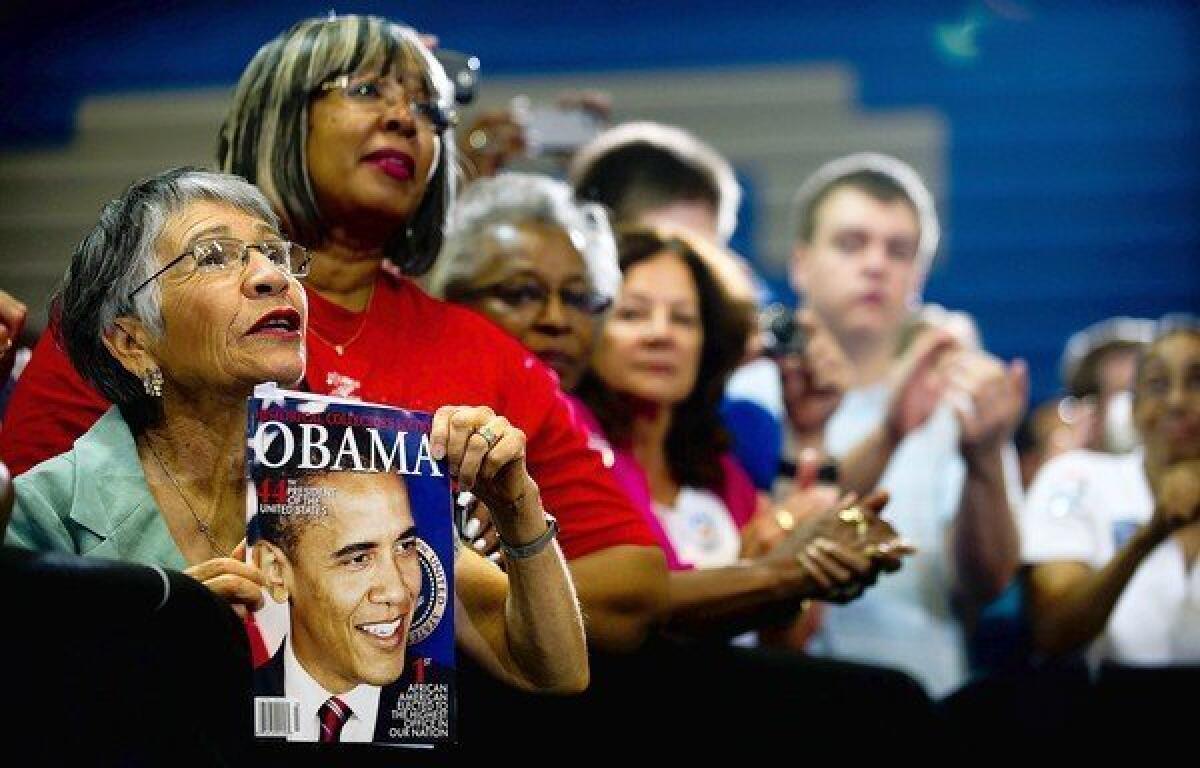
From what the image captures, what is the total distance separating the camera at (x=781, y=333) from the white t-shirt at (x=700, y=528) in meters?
0.55

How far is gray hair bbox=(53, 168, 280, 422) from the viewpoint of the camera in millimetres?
2152

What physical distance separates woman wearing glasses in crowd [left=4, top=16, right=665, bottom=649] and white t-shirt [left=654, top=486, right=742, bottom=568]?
0.69 metres

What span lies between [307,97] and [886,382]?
2.12 meters

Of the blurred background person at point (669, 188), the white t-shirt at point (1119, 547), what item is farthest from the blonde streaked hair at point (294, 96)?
the white t-shirt at point (1119, 547)

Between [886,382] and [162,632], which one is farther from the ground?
[886,382]

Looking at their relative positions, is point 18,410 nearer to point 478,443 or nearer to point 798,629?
point 478,443

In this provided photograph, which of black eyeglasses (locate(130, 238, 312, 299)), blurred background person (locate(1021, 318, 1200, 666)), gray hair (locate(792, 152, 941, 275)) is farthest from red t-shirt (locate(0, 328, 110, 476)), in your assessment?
gray hair (locate(792, 152, 941, 275))

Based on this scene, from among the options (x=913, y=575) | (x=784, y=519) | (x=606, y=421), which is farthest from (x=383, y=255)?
(x=913, y=575)

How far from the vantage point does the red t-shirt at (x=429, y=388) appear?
2439 mm

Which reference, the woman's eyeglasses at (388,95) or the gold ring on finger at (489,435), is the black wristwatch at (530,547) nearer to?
the gold ring on finger at (489,435)

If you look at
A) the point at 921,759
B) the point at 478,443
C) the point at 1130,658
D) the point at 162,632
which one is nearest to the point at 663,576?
the point at 921,759

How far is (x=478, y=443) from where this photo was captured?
1993 mm

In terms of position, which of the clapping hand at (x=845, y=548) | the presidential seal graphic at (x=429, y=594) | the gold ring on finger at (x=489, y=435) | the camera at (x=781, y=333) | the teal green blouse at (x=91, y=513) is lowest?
the presidential seal graphic at (x=429, y=594)

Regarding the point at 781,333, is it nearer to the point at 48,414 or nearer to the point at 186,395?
the point at 48,414
